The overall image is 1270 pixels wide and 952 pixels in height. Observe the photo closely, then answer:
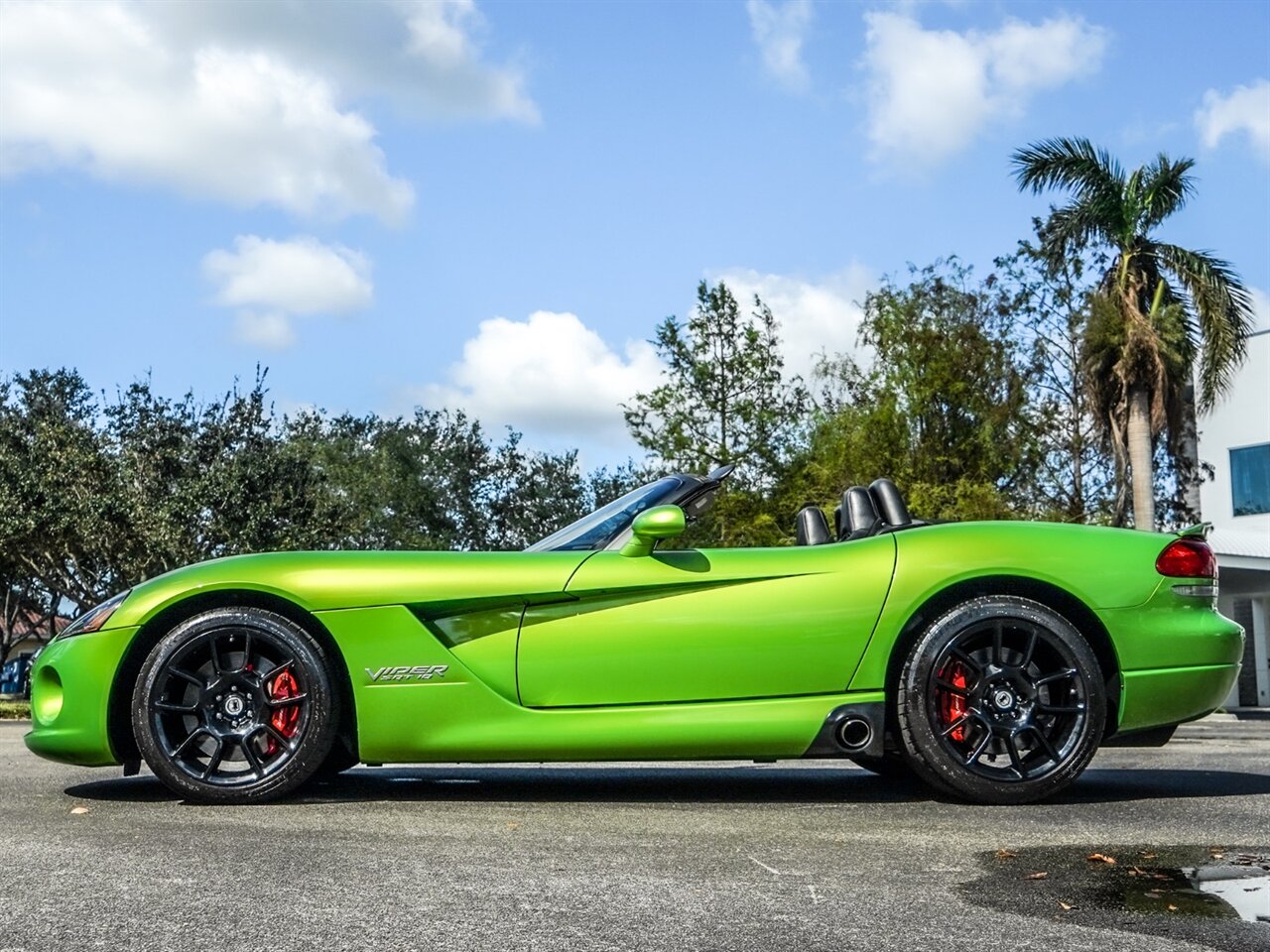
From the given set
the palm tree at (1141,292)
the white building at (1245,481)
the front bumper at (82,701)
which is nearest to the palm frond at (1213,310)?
the palm tree at (1141,292)

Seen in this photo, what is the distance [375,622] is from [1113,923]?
2.71m

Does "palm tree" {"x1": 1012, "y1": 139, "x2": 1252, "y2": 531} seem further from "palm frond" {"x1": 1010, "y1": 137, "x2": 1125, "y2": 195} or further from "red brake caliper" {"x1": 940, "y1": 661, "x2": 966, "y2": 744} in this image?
"red brake caliper" {"x1": 940, "y1": 661, "x2": 966, "y2": 744}

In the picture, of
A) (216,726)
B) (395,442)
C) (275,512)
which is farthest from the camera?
(395,442)

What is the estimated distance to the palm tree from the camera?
25.3 m

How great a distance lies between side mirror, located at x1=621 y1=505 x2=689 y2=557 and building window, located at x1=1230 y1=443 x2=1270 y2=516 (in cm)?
3163

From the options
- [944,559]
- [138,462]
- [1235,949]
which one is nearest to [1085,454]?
[138,462]

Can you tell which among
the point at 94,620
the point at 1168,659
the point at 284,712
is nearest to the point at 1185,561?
the point at 1168,659

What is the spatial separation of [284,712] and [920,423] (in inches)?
1064

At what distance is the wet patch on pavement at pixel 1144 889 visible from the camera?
2908 mm

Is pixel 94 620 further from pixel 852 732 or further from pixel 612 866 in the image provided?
pixel 852 732

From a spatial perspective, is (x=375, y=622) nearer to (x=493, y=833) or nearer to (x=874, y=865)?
(x=493, y=833)

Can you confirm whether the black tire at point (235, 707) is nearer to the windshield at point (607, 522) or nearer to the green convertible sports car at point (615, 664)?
the green convertible sports car at point (615, 664)

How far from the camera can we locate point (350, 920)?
115 inches

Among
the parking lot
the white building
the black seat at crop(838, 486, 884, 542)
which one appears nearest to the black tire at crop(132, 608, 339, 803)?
the parking lot
